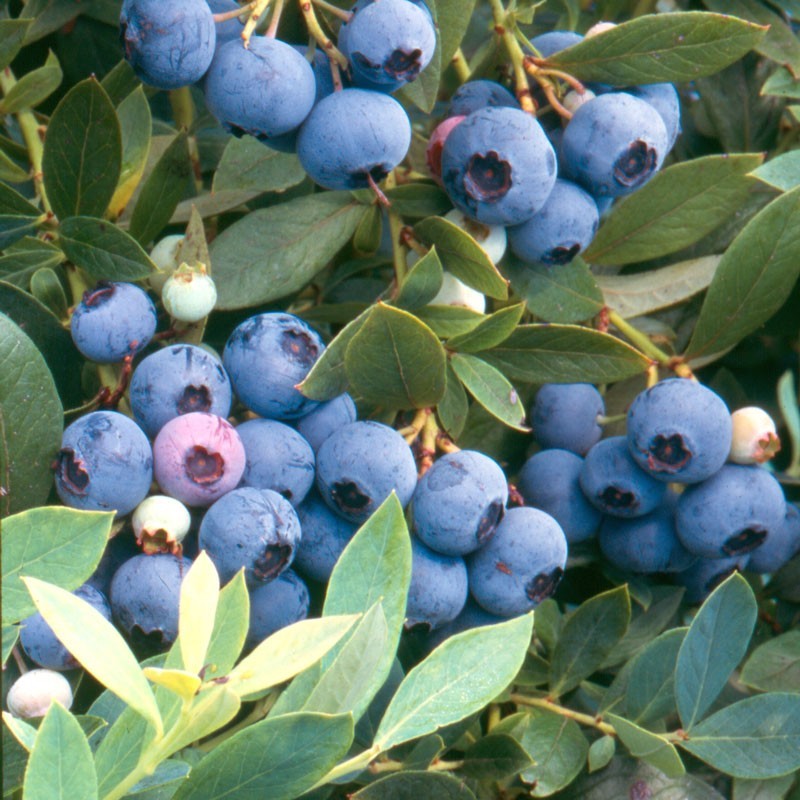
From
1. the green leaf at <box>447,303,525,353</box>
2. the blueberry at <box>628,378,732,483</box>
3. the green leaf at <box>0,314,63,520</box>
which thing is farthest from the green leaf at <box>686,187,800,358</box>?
the green leaf at <box>0,314,63,520</box>

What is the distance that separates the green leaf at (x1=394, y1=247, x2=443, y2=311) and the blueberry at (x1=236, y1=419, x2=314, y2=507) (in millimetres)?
147

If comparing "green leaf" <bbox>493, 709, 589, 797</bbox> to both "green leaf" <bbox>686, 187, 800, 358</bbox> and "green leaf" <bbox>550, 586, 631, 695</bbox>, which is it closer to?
"green leaf" <bbox>550, 586, 631, 695</bbox>

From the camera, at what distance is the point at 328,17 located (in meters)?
1.00

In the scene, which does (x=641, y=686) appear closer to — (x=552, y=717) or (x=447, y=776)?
(x=552, y=717)

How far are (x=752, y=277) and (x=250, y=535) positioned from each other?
55 cm

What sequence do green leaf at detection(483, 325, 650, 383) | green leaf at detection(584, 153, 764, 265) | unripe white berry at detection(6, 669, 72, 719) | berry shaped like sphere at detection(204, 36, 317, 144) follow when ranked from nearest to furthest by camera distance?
unripe white berry at detection(6, 669, 72, 719)
berry shaped like sphere at detection(204, 36, 317, 144)
green leaf at detection(483, 325, 650, 383)
green leaf at detection(584, 153, 764, 265)

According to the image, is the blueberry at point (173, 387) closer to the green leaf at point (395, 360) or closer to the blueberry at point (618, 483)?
the green leaf at point (395, 360)

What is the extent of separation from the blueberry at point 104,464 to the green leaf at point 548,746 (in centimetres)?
35

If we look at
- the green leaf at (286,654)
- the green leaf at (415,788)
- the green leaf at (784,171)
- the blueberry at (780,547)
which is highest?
the green leaf at (286,654)

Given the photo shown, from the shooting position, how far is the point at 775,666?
1066 mm

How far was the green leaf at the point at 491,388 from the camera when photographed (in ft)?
3.12

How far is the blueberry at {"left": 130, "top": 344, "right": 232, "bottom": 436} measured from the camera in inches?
33.6

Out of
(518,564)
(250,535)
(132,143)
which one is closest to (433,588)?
(518,564)

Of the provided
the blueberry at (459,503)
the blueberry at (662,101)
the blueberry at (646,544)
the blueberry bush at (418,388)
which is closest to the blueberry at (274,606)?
the blueberry bush at (418,388)
